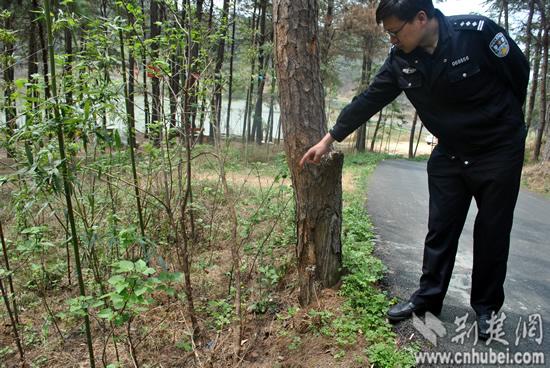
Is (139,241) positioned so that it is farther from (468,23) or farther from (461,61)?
(468,23)

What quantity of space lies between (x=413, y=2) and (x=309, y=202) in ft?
4.43

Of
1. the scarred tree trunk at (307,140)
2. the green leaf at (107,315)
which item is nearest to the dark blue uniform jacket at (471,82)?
the scarred tree trunk at (307,140)

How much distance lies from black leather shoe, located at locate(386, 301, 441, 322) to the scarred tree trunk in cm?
53

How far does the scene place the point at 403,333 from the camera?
217 centimetres

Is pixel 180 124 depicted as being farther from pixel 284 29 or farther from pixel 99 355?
pixel 99 355

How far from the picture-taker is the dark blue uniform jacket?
6.16 ft

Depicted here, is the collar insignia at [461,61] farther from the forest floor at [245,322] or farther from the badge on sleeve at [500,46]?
the forest floor at [245,322]

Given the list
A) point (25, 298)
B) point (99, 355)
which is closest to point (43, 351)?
point (99, 355)

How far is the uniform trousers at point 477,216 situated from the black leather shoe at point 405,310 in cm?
2

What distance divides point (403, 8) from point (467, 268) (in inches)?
93.3

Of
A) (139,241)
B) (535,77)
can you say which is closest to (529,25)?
(535,77)

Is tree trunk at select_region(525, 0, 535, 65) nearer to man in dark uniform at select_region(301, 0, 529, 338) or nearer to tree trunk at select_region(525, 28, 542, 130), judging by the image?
tree trunk at select_region(525, 28, 542, 130)

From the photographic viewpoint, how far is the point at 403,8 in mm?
1842

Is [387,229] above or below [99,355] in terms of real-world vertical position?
above
